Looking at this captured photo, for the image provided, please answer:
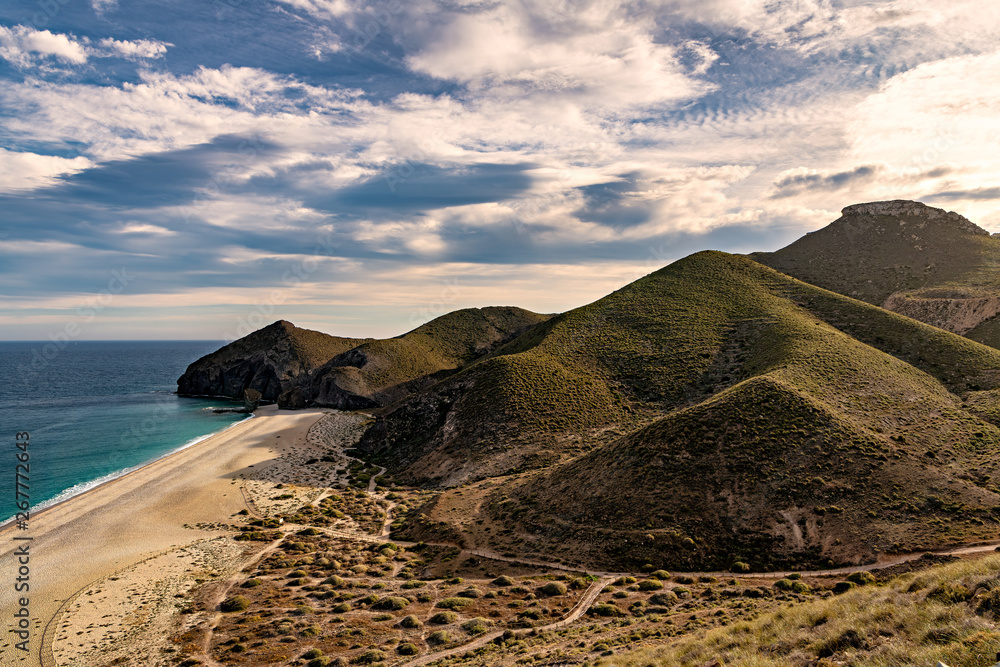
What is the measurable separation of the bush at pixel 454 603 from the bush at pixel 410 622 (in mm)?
1902

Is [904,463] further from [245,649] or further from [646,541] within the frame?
[245,649]

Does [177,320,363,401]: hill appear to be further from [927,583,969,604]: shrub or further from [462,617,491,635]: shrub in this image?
[927,583,969,604]: shrub

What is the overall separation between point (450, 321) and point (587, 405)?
103137 millimetres

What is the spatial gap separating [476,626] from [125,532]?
37.6m

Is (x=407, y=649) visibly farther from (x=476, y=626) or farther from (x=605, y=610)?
(x=605, y=610)

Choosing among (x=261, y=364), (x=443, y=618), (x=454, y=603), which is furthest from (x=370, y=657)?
(x=261, y=364)

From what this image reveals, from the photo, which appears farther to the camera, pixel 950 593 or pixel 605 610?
pixel 605 610

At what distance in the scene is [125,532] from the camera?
42.8 meters

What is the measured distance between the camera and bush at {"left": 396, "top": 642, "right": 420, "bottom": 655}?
24078mm

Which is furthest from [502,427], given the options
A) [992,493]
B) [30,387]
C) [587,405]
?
[30,387]

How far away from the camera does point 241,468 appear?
208 ft

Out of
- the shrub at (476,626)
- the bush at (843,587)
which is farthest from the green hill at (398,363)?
the bush at (843,587)

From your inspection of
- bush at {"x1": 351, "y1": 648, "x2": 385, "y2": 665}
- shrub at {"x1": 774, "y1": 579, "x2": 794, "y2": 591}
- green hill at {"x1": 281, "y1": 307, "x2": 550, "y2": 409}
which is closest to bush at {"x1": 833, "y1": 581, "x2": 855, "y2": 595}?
shrub at {"x1": 774, "y1": 579, "x2": 794, "y2": 591}

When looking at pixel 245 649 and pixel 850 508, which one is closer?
pixel 245 649
